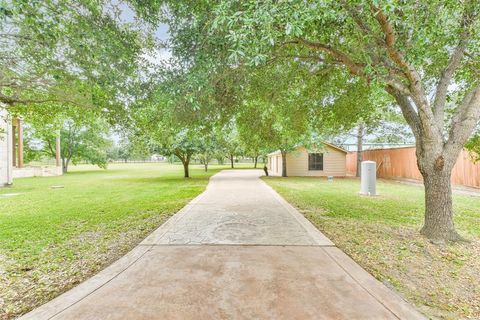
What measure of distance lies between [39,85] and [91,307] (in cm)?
520

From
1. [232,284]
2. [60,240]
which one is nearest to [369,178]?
[232,284]

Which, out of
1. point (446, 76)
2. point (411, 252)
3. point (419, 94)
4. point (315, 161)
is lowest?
point (411, 252)

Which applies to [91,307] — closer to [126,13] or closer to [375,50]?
[126,13]

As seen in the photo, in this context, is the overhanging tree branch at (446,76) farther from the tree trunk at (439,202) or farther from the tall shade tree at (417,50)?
the tree trunk at (439,202)

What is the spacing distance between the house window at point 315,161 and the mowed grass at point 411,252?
1304 cm

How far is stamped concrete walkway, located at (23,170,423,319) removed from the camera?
243 centimetres

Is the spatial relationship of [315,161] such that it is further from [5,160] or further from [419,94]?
[5,160]

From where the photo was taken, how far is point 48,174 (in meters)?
22.6

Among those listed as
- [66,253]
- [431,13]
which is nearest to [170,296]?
[66,253]

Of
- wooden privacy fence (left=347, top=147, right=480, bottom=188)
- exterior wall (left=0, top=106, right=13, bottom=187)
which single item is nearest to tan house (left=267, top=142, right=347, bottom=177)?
wooden privacy fence (left=347, top=147, right=480, bottom=188)

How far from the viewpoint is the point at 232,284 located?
2.93 meters

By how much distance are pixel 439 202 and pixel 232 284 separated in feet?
13.8

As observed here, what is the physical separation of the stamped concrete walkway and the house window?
1653 centimetres

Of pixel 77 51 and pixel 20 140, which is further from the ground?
pixel 77 51
